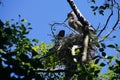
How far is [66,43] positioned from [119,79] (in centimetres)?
681

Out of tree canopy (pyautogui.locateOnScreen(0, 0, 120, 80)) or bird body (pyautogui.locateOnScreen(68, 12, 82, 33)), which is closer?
tree canopy (pyautogui.locateOnScreen(0, 0, 120, 80))

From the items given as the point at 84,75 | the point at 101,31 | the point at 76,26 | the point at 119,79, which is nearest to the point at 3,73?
the point at 84,75

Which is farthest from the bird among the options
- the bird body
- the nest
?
the nest

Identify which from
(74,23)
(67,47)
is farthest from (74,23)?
(67,47)

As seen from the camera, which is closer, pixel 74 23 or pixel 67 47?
pixel 67 47

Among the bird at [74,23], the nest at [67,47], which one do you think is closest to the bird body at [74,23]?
the bird at [74,23]

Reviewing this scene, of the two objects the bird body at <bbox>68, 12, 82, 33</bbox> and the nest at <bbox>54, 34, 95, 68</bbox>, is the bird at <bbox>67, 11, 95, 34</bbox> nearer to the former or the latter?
the bird body at <bbox>68, 12, 82, 33</bbox>

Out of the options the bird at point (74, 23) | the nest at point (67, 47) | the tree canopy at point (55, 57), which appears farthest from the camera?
the bird at point (74, 23)

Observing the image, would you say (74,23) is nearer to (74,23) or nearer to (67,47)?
(74,23)

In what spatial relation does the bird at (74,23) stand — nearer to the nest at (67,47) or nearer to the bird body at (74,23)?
the bird body at (74,23)

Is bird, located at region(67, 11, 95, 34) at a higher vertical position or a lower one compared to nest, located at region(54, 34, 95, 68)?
higher

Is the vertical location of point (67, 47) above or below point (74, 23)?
below

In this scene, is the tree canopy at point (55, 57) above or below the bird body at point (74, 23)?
below

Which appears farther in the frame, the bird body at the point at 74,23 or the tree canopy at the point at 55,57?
the bird body at the point at 74,23
